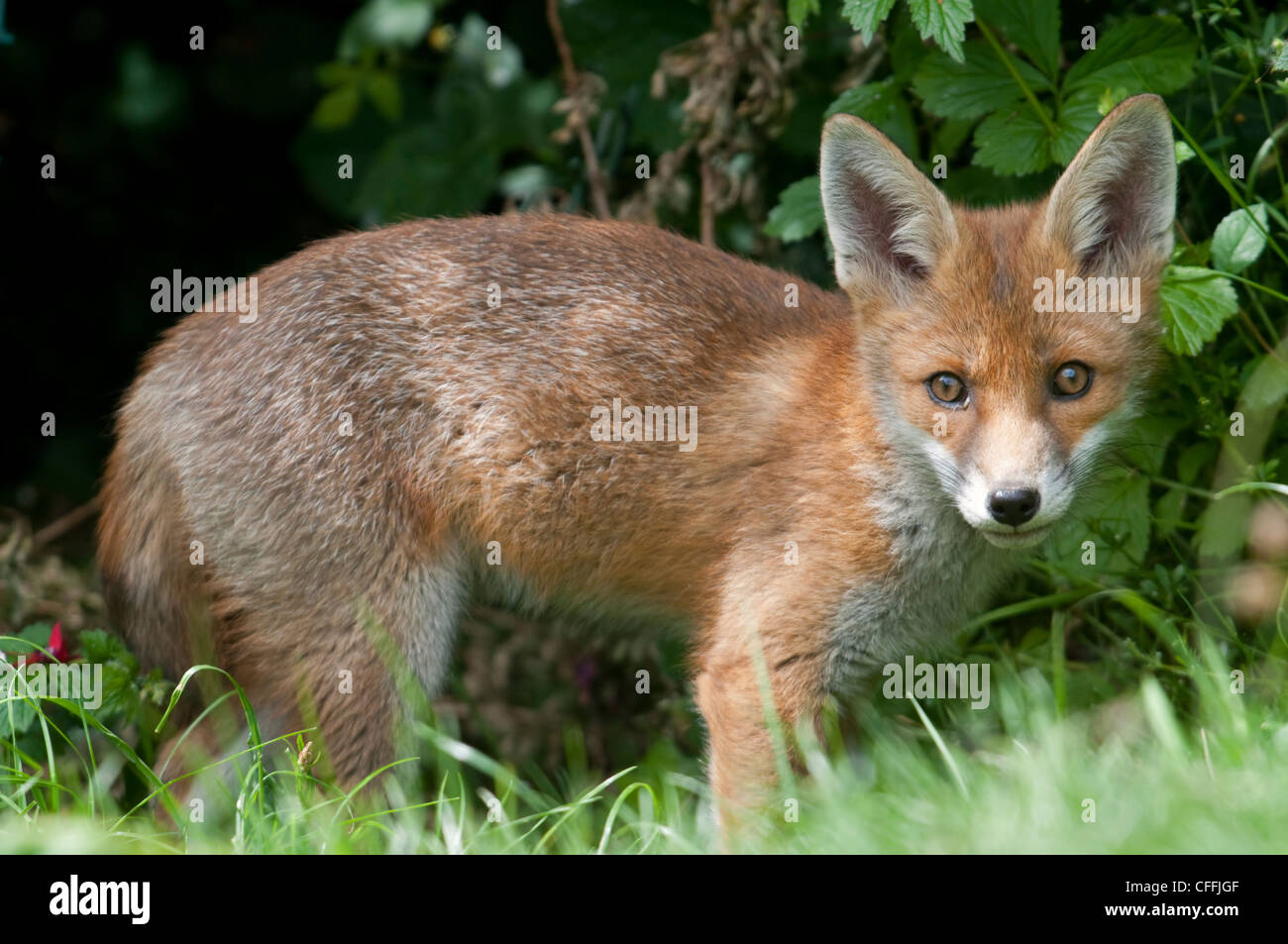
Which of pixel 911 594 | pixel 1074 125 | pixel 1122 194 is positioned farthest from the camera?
pixel 1074 125

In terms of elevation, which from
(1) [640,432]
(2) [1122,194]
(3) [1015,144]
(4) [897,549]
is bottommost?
(4) [897,549]

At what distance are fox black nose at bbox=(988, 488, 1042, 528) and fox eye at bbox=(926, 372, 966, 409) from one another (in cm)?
40

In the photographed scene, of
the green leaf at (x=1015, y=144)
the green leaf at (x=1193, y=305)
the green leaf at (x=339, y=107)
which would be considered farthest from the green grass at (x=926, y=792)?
the green leaf at (x=339, y=107)

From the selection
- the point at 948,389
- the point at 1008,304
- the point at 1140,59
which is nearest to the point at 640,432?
the point at 948,389

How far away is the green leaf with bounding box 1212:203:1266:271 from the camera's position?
158 inches

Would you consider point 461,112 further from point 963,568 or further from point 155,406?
point 963,568

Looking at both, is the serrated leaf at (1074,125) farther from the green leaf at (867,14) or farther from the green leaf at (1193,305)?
the green leaf at (867,14)

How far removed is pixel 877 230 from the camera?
13.4 ft

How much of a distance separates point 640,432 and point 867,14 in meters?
1.47

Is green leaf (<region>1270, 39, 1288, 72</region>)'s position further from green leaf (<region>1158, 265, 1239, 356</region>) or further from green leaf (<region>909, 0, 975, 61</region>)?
green leaf (<region>909, 0, 975, 61</region>)

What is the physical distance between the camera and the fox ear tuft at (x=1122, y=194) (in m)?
3.71

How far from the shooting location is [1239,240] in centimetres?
405

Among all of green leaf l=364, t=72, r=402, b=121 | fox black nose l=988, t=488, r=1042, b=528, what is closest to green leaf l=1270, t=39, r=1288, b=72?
fox black nose l=988, t=488, r=1042, b=528

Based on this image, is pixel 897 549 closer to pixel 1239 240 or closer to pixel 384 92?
pixel 1239 240
